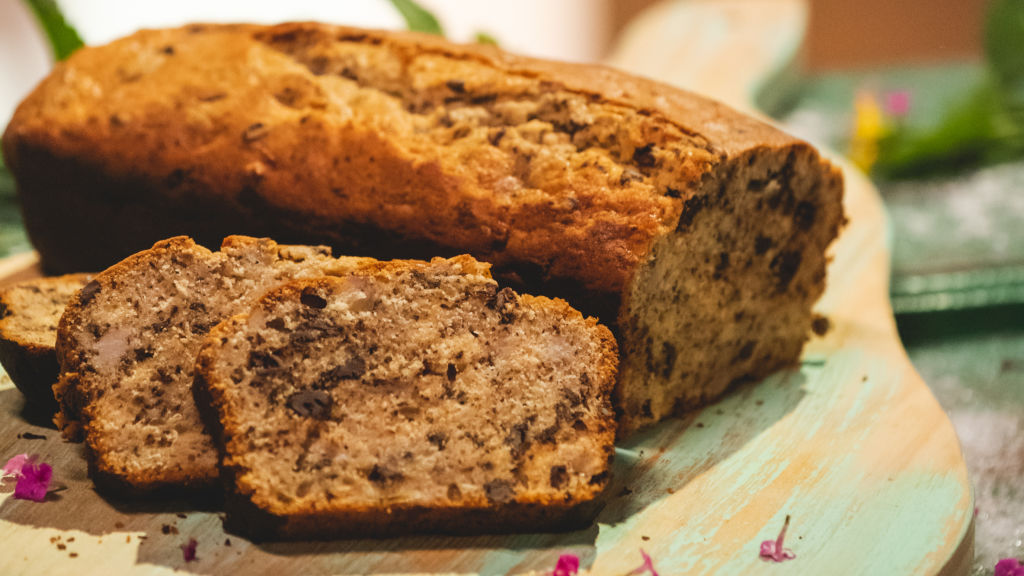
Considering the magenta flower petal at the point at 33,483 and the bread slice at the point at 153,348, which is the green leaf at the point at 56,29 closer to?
the bread slice at the point at 153,348

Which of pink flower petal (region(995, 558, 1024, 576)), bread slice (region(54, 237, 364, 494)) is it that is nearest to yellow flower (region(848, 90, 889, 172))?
pink flower petal (region(995, 558, 1024, 576))

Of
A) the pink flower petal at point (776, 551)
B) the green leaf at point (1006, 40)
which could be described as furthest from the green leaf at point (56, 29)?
the green leaf at point (1006, 40)

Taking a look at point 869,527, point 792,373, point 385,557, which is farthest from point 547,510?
point 792,373

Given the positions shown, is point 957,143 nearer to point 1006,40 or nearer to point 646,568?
point 1006,40

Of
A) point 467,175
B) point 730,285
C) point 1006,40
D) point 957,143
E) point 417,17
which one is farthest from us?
point 1006,40

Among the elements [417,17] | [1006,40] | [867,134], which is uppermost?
[1006,40]

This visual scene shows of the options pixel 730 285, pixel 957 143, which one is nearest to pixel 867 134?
pixel 957 143

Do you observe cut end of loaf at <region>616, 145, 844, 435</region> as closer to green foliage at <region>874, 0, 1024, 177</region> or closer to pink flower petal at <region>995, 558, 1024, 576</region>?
pink flower petal at <region>995, 558, 1024, 576</region>
